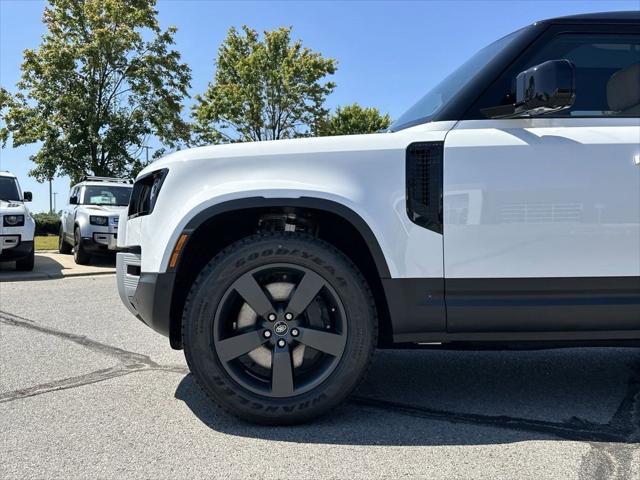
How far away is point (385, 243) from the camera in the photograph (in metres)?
2.53

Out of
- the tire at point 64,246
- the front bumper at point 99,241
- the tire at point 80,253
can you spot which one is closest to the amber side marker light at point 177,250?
the front bumper at point 99,241

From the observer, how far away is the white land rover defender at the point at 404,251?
8.25ft

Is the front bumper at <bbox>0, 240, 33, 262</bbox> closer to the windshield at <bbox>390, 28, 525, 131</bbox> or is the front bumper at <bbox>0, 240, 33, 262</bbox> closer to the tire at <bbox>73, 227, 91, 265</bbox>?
the tire at <bbox>73, 227, 91, 265</bbox>

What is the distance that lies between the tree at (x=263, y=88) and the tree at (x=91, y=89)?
2.15m

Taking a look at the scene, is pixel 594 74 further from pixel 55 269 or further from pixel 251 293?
pixel 55 269

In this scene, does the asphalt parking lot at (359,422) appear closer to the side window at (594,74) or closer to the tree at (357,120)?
the side window at (594,74)

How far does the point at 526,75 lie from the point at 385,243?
990 millimetres

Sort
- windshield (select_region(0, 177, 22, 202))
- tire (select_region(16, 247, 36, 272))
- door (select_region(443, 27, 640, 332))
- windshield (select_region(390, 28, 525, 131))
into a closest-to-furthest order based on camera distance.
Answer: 1. door (select_region(443, 27, 640, 332))
2. windshield (select_region(390, 28, 525, 131))
3. tire (select_region(16, 247, 36, 272))
4. windshield (select_region(0, 177, 22, 202))

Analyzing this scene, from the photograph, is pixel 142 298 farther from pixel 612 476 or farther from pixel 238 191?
pixel 612 476

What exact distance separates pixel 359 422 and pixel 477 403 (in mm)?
765

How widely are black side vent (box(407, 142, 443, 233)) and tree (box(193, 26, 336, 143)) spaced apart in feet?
71.2

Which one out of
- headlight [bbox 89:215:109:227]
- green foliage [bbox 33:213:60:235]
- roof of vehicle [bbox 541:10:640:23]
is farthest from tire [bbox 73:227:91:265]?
green foliage [bbox 33:213:60:235]

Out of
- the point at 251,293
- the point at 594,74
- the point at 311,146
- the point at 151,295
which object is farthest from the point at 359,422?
the point at 594,74

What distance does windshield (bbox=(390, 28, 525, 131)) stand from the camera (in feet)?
9.32
